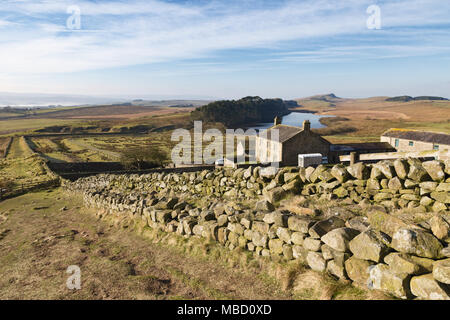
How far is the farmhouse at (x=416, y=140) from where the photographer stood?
147ft

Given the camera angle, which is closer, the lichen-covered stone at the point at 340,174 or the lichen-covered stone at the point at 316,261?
the lichen-covered stone at the point at 316,261

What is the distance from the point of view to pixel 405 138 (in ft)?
164

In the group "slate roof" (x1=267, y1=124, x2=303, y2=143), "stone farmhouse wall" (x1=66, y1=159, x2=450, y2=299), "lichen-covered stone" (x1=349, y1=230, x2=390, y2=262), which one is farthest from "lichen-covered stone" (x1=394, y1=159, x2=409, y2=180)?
"slate roof" (x1=267, y1=124, x2=303, y2=143)

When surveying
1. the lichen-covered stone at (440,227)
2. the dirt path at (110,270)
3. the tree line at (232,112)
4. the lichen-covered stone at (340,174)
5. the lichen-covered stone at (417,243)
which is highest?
the tree line at (232,112)

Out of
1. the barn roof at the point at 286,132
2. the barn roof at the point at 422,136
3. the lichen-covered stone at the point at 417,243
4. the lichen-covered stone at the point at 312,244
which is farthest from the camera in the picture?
the barn roof at the point at 422,136

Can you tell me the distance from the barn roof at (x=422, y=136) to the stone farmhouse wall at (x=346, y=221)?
47.8 meters

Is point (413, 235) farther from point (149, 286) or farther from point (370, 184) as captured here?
point (149, 286)

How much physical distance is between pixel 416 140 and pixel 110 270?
54476mm

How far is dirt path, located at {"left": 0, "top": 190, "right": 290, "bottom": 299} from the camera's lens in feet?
22.3

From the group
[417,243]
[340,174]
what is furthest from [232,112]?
[417,243]

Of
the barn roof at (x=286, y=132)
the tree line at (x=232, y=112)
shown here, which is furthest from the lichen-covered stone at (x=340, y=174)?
the tree line at (x=232, y=112)

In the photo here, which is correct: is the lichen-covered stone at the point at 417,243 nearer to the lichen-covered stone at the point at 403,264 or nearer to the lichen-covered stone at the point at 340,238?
the lichen-covered stone at the point at 403,264

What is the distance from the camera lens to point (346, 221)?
6.53 m

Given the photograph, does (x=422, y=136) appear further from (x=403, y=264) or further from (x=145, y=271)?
(x=145, y=271)
